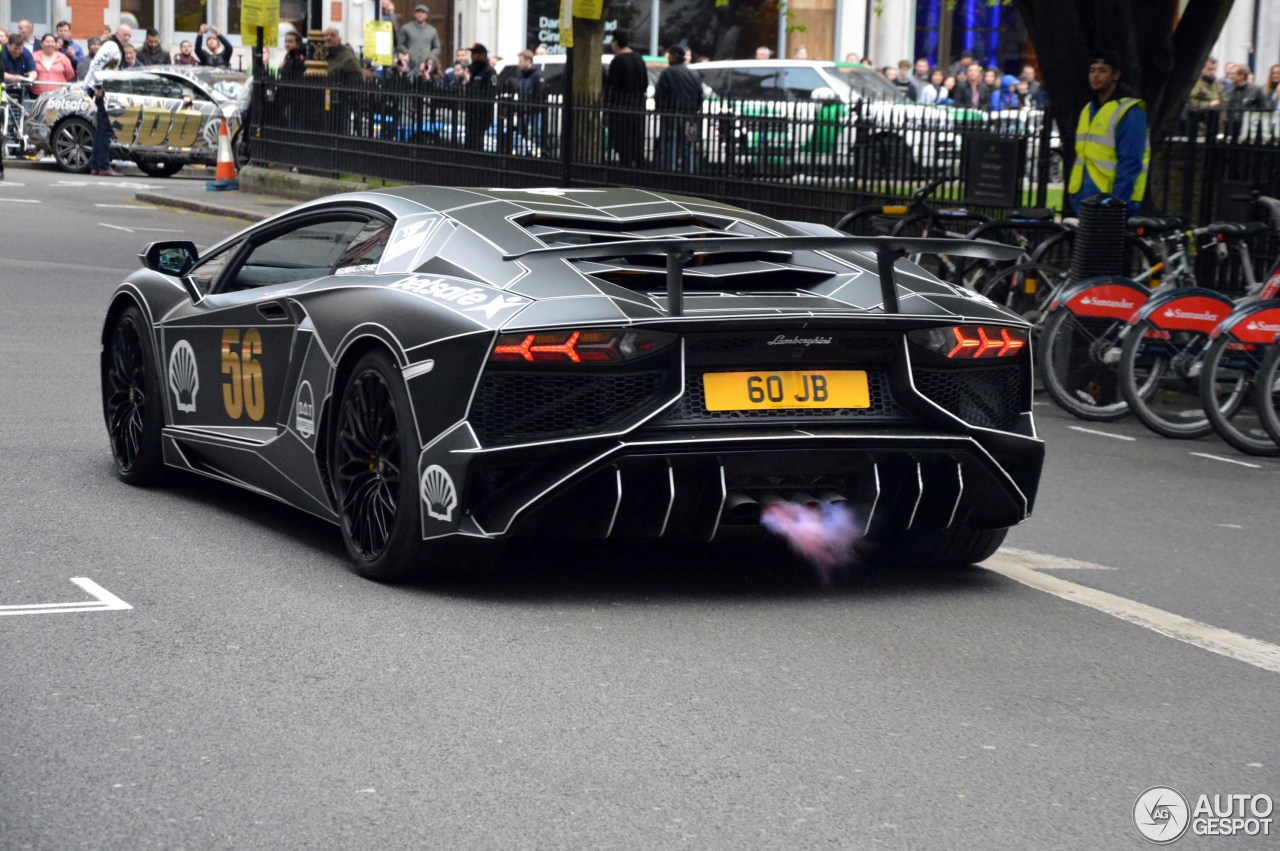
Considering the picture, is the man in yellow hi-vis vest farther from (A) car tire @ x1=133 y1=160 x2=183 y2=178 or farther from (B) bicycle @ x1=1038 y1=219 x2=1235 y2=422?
(A) car tire @ x1=133 y1=160 x2=183 y2=178

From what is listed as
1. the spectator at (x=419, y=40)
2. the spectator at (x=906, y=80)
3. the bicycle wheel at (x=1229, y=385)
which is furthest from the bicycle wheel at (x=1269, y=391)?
the spectator at (x=419, y=40)

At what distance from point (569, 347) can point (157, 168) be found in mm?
27924

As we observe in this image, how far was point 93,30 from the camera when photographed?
4456 cm

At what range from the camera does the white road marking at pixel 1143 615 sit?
5.70m

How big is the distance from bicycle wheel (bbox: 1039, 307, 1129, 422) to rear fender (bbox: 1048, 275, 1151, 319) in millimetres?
44

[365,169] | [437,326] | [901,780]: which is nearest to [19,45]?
[365,169]

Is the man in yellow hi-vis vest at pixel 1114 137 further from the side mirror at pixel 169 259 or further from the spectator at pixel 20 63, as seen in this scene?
the spectator at pixel 20 63

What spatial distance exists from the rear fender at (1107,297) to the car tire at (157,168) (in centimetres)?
2239

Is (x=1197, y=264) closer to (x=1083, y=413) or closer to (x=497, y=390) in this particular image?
(x=1083, y=413)

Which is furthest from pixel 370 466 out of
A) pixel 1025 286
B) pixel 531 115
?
pixel 531 115

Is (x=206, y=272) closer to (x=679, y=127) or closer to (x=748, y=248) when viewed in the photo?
(x=748, y=248)

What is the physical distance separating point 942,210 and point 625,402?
933 centimetres

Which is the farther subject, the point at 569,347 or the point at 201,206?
the point at 201,206

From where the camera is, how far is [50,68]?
3312 centimetres
